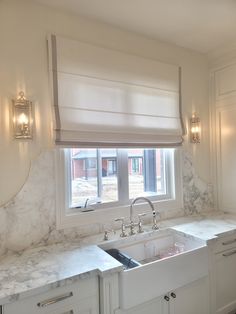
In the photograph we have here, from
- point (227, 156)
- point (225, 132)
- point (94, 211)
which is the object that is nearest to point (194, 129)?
point (225, 132)

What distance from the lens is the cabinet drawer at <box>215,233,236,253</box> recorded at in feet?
7.04

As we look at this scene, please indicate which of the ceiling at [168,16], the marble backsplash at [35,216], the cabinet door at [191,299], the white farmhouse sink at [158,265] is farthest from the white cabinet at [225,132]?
the marble backsplash at [35,216]

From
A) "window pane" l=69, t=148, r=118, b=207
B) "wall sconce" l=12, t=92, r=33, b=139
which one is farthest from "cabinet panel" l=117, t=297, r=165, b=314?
"wall sconce" l=12, t=92, r=33, b=139

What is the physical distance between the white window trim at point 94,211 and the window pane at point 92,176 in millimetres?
101

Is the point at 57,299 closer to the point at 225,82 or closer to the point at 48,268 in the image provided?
the point at 48,268

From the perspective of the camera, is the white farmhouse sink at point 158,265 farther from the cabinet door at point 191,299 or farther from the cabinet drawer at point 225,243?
the cabinet drawer at point 225,243

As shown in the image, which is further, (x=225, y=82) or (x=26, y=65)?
(x=225, y=82)

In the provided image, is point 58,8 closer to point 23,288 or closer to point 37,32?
point 37,32

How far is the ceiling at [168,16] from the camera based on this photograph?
6.44 feet

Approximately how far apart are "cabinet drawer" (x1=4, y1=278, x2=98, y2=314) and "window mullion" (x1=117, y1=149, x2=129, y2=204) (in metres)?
0.98

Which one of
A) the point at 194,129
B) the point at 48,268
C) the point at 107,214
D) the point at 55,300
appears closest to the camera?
the point at 55,300

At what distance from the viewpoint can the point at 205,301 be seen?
6.60 feet

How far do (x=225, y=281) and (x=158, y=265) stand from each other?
2.95 ft

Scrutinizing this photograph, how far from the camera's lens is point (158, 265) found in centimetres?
172
